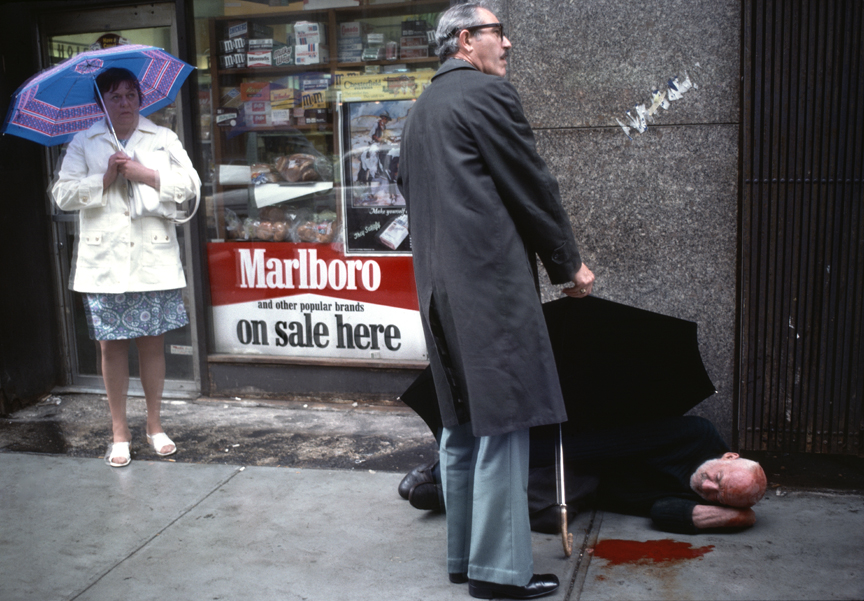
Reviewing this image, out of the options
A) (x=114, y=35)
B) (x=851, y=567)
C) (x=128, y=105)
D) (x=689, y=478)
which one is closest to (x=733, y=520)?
(x=689, y=478)

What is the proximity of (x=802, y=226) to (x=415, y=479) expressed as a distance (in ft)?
6.63

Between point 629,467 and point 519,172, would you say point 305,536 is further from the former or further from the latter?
point 519,172

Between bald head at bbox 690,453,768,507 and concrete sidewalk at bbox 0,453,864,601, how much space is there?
0.52 ft

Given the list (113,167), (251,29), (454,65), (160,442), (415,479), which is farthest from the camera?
(251,29)

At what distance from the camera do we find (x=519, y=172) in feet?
8.33

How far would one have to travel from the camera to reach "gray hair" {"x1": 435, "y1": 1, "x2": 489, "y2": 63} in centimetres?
267

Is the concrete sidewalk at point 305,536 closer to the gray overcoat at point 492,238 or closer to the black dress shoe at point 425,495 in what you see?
the black dress shoe at point 425,495

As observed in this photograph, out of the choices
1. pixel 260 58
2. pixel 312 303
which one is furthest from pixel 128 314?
pixel 260 58

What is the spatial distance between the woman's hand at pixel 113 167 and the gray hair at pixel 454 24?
74.5 inches

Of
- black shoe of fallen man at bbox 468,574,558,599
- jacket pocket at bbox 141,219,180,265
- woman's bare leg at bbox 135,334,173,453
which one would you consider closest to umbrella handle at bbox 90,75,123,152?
jacket pocket at bbox 141,219,180,265

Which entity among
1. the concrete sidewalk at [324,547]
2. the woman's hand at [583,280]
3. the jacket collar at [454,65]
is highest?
the jacket collar at [454,65]

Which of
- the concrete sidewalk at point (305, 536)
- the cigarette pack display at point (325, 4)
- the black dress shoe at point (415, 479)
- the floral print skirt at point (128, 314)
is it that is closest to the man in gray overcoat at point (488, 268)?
the concrete sidewalk at point (305, 536)

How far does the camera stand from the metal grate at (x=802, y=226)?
11.4 ft

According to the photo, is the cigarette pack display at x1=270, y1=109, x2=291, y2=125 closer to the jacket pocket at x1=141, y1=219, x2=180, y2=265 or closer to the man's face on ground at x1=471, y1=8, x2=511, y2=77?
the jacket pocket at x1=141, y1=219, x2=180, y2=265
